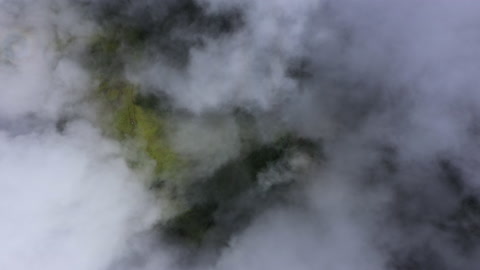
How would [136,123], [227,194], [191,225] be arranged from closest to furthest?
[191,225] < [136,123] < [227,194]

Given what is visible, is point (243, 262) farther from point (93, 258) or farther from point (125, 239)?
point (93, 258)

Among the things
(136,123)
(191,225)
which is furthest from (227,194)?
(136,123)

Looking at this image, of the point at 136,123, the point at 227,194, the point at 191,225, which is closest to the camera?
the point at 191,225

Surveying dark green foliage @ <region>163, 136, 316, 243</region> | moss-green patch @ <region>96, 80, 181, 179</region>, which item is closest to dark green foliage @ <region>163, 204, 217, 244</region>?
dark green foliage @ <region>163, 136, 316, 243</region>

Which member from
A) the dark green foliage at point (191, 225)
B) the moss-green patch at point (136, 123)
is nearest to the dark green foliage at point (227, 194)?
the dark green foliage at point (191, 225)

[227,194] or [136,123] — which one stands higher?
[136,123]

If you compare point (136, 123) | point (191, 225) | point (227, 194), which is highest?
point (136, 123)

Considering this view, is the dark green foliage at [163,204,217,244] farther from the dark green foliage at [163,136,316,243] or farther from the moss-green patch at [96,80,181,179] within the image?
the moss-green patch at [96,80,181,179]

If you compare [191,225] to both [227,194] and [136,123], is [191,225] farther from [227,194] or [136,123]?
[136,123]

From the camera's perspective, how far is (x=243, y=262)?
648 inches

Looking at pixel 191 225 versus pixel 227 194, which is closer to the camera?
pixel 191 225

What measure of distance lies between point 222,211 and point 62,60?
8522mm

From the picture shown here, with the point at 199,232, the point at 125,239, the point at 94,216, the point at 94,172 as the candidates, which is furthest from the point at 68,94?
the point at 199,232

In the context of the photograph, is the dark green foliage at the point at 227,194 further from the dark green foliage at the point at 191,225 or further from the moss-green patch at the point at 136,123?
the moss-green patch at the point at 136,123
